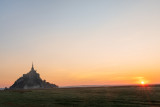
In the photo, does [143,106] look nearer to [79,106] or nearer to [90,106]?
[90,106]

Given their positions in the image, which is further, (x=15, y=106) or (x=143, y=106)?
(x=15, y=106)

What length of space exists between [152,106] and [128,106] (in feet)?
14.4

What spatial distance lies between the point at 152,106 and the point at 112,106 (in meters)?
7.25

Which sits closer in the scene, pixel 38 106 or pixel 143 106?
pixel 143 106

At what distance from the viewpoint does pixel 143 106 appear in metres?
28.0

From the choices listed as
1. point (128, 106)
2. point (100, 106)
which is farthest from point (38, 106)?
point (128, 106)

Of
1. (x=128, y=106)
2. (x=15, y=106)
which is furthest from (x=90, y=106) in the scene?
(x=15, y=106)

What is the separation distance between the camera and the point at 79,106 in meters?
29.5

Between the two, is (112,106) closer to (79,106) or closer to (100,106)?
(100,106)

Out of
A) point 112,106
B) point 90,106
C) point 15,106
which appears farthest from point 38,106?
point 112,106

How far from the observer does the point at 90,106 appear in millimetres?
29500

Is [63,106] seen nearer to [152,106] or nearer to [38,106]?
[38,106]

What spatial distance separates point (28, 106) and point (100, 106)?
1430 cm

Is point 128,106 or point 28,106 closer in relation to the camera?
point 128,106
